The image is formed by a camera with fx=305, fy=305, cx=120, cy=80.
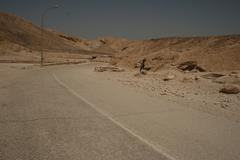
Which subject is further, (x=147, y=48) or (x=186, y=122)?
(x=147, y=48)

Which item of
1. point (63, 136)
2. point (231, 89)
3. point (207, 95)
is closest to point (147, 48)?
point (231, 89)

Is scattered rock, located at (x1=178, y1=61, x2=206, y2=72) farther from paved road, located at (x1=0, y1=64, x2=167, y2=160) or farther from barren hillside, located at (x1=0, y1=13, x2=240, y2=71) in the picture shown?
paved road, located at (x1=0, y1=64, x2=167, y2=160)

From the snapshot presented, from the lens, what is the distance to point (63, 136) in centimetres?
661

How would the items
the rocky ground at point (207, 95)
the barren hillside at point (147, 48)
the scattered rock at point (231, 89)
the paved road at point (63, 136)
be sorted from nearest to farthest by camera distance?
1. the paved road at point (63, 136)
2. the rocky ground at point (207, 95)
3. the scattered rock at point (231, 89)
4. the barren hillside at point (147, 48)

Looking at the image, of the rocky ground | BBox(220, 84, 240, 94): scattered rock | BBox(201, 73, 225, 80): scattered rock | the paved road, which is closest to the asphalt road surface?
the paved road

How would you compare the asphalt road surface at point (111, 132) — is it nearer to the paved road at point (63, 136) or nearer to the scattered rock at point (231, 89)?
the paved road at point (63, 136)

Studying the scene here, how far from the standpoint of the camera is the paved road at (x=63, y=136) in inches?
217

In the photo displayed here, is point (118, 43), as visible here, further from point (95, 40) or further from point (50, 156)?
point (50, 156)

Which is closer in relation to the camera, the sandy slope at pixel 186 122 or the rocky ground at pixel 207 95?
the sandy slope at pixel 186 122

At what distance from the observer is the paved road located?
5504mm

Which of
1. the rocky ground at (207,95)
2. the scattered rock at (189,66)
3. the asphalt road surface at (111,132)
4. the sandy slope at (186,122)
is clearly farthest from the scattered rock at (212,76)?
the asphalt road surface at (111,132)

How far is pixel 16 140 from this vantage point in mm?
6277

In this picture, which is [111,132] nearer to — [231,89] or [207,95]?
[207,95]

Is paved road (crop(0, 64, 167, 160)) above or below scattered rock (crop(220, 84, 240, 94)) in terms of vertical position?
below
